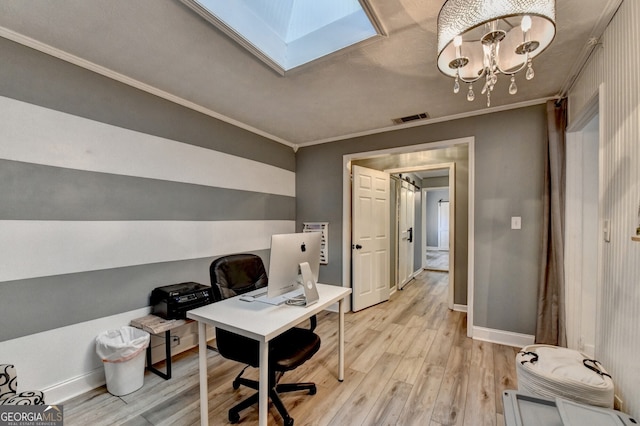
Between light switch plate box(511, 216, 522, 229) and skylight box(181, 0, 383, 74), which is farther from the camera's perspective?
light switch plate box(511, 216, 522, 229)

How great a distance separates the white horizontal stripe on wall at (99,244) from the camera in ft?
5.71

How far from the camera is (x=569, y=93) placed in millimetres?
2357

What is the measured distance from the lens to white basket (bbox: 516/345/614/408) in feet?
4.44

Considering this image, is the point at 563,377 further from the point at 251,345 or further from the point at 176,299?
the point at 176,299

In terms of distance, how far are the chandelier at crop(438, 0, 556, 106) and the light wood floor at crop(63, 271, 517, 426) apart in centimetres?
210

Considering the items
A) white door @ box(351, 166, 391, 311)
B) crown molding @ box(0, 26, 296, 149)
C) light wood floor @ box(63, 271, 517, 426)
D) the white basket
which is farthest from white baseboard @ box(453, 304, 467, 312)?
crown molding @ box(0, 26, 296, 149)

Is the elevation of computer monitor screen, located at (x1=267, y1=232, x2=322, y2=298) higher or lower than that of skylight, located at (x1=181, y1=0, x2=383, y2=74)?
lower

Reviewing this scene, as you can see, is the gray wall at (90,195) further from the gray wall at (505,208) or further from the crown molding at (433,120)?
the gray wall at (505,208)

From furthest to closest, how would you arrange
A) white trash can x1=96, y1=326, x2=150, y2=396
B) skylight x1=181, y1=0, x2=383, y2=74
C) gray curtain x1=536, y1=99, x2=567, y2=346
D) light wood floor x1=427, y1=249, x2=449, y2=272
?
light wood floor x1=427, y1=249, x2=449, y2=272, gray curtain x1=536, y1=99, x2=567, y2=346, white trash can x1=96, y1=326, x2=150, y2=396, skylight x1=181, y1=0, x2=383, y2=74

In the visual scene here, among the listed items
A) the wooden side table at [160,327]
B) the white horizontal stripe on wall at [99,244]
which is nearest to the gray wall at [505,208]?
the white horizontal stripe on wall at [99,244]

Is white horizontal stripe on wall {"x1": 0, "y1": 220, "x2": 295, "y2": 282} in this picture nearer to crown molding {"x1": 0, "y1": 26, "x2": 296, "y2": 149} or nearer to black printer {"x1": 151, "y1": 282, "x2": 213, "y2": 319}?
black printer {"x1": 151, "y1": 282, "x2": 213, "y2": 319}

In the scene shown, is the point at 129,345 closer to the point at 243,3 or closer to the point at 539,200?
the point at 243,3

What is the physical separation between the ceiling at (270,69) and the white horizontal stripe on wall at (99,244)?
4.05 ft

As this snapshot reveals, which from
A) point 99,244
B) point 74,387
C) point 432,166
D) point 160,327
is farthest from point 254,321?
point 432,166
